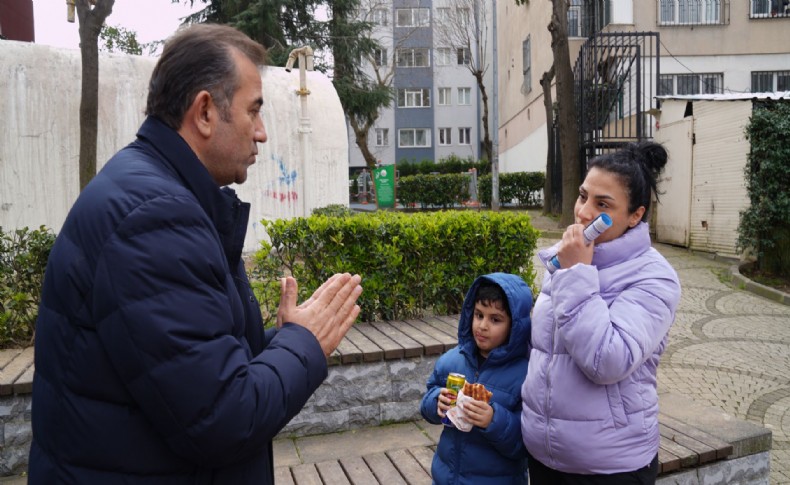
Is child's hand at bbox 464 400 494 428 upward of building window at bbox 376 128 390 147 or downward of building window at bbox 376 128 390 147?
downward

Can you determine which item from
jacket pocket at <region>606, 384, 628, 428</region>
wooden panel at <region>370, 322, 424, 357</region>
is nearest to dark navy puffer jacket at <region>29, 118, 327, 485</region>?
jacket pocket at <region>606, 384, 628, 428</region>

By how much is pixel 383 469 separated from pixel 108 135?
323 inches

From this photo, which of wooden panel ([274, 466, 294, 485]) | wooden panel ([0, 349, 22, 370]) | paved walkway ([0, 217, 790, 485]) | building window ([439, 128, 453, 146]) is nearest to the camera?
wooden panel ([274, 466, 294, 485])

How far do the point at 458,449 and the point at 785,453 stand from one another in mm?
3032

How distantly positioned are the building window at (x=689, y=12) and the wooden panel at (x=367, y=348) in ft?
67.4

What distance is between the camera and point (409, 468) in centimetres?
335

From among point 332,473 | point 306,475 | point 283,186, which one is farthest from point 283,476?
point 283,186

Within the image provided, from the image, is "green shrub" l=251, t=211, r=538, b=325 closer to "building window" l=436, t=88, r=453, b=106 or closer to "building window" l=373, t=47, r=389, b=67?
"building window" l=373, t=47, r=389, b=67

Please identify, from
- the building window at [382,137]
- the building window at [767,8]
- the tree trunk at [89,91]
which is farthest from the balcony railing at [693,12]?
the building window at [382,137]

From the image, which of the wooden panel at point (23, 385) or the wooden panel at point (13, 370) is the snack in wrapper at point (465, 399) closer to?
the wooden panel at point (23, 385)

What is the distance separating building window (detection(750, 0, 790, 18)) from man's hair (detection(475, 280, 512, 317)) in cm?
2294

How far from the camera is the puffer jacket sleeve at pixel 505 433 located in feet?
Answer: 8.18

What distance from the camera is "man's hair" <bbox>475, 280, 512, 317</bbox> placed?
2.77 metres

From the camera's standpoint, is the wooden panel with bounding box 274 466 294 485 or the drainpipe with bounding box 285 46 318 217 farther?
the drainpipe with bounding box 285 46 318 217
